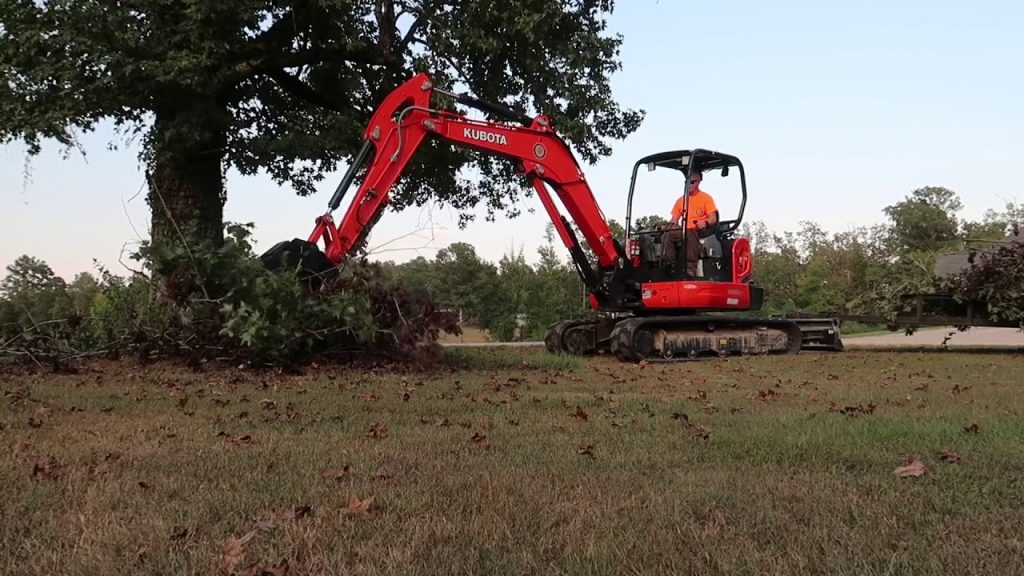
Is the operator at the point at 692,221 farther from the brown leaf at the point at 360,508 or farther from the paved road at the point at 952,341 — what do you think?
the brown leaf at the point at 360,508

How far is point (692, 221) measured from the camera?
12.7 meters

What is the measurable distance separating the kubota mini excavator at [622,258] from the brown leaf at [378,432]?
588 cm

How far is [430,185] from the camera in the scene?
615 inches

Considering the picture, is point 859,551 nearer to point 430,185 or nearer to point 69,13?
point 69,13

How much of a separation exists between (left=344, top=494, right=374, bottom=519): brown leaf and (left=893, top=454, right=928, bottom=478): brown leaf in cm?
247

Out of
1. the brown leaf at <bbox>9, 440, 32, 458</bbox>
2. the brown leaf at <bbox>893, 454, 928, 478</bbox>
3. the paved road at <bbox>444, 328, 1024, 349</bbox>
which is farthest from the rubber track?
the brown leaf at <bbox>9, 440, 32, 458</bbox>

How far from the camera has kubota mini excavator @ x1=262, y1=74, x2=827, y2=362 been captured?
10656mm

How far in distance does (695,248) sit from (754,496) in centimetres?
1003

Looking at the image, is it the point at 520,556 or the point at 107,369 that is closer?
the point at 520,556

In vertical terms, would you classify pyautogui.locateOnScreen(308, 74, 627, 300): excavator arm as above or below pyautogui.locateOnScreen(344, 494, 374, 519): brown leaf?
above

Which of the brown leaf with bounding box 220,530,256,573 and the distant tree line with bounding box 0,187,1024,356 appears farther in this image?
the distant tree line with bounding box 0,187,1024,356

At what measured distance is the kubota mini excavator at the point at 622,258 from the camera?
→ 10.7m

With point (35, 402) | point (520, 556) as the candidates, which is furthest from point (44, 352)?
point (520, 556)

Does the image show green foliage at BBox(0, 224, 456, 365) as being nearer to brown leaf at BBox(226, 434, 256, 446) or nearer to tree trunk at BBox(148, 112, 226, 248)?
tree trunk at BBox(148, 112, 226, 248)
